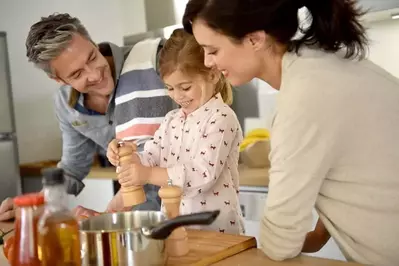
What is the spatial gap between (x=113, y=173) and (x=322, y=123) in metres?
2.02

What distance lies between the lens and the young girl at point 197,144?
1.36m

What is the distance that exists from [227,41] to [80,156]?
103cm

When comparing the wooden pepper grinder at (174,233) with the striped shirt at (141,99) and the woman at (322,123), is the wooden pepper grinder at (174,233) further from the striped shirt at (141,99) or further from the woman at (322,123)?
the striped shirt at (141,99)

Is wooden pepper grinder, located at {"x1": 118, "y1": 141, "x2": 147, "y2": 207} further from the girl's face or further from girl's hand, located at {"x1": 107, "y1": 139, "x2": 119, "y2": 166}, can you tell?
the girl's face

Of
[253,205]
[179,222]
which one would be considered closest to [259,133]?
[253,205]

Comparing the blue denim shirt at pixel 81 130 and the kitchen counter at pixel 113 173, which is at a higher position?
the blue denim shirt at pixel 81 130

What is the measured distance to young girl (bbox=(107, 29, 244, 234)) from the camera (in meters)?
1.36

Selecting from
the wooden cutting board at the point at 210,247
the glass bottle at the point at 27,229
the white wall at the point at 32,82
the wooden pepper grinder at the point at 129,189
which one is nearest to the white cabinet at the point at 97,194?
the white wall at the point at 32,82

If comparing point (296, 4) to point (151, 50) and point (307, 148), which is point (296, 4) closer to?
point (307, 148)

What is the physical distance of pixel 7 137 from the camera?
2902mm

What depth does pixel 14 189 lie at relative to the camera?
2.95 metres

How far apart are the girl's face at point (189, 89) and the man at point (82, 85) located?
0.23 m

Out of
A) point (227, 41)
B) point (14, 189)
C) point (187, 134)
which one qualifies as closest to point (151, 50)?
point (187, 134)

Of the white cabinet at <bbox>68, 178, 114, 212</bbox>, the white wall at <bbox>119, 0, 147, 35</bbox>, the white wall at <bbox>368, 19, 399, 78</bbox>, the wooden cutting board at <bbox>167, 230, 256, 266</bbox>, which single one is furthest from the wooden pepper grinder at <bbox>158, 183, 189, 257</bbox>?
the white wall at <bbox>119, 0, 147, 35</bbox>
